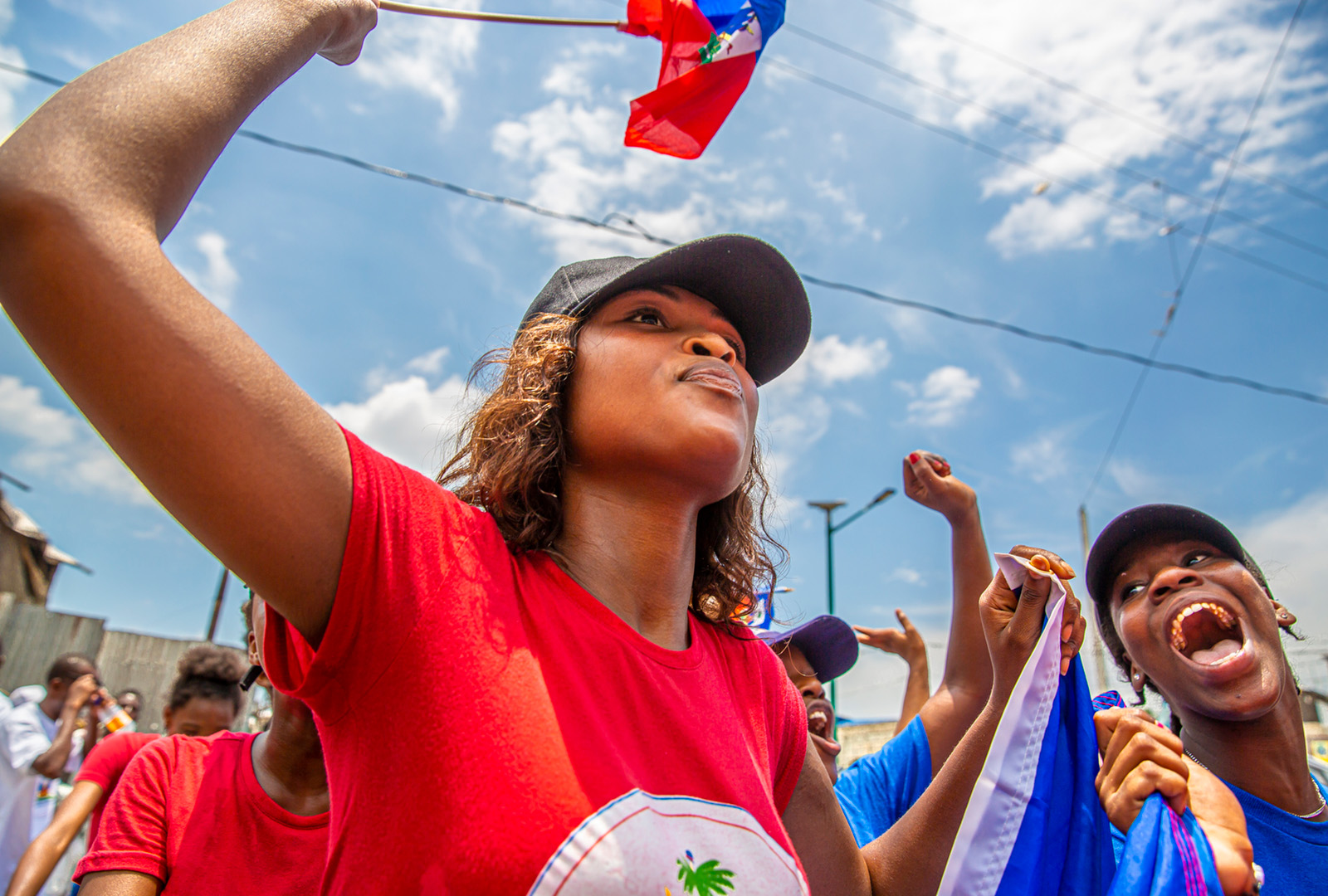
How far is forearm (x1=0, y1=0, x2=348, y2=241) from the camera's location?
2.42 feet

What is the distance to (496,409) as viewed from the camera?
1503 millimetres

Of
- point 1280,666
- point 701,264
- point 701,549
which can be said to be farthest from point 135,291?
point 1280,666

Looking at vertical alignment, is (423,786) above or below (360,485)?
below

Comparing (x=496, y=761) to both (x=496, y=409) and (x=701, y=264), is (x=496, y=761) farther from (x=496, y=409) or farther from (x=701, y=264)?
(x=701, y=264)

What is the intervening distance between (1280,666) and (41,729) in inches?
261

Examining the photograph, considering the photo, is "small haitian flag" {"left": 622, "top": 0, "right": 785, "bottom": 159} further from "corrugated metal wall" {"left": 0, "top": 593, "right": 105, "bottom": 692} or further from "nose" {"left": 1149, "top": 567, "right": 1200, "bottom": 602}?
"corrugated metal wall" {"left": 0, "top": 593, "right": 105, "bottom": 692}

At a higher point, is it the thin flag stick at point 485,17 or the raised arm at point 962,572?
the thin flag stick at point 485,17

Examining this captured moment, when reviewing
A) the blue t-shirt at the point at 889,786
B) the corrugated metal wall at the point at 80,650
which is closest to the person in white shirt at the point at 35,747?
the blue t-shirt at the point at 889,786

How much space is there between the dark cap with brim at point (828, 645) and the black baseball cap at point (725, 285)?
1928 mm

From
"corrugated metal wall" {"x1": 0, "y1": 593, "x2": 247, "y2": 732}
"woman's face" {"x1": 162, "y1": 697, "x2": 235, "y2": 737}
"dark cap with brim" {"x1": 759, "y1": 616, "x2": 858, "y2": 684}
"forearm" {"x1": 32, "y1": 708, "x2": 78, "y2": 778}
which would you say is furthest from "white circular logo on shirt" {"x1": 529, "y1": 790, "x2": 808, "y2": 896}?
"corrugated metal wall" {"x1": 0, "y1": 593, "x2": 247, "y2": 732}

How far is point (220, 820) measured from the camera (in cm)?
208

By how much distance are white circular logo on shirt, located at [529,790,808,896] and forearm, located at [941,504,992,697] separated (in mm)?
1286

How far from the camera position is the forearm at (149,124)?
74 cm

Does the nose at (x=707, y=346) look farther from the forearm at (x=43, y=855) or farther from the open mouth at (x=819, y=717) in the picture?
the forearm at (x=43, y=855)
